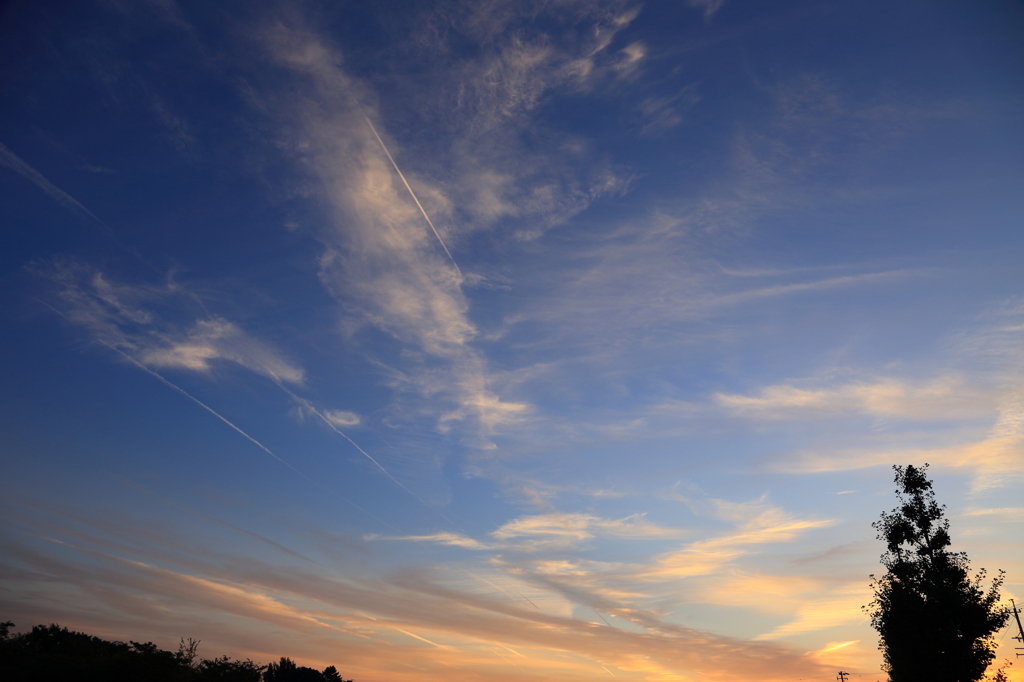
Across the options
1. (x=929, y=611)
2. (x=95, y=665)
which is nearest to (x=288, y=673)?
(x=95, y=665)

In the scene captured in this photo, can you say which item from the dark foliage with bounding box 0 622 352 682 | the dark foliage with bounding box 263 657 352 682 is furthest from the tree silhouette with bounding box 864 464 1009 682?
the dark foliage with bounding box 263 657 352 682

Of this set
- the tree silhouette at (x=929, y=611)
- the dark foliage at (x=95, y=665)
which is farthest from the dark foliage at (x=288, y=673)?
the tree silhouette at (x=929, y=611)

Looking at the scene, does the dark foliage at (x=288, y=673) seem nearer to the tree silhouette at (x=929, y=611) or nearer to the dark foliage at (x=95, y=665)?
the dark foliage at (x=95, y=665)

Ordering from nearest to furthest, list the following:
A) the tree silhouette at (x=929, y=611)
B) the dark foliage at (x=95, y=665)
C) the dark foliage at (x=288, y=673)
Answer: the tree silhouette at (x=929, y=611) < the dark foliage at (x=95, y=665) < the dark foliage at (x=288, y=673)

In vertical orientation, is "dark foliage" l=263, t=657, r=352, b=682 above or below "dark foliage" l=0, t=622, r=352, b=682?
below

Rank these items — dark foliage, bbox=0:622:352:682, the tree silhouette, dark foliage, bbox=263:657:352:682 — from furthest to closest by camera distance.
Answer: dark foliage, bbox=263:657:352:682
dark foliage, bbox=0:622:352:682
the tree silhouette

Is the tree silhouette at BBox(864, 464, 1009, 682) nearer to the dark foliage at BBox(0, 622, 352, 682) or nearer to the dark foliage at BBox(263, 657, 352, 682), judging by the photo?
the dark foliage at BBox(0, 622, 352, 682)

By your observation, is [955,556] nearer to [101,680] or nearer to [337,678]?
[101,680]

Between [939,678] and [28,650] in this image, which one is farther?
[28,650]

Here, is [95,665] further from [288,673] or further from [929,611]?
[288,673]

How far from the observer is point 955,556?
124 ft

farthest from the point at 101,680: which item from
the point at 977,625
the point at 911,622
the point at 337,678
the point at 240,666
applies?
the point at 337,678

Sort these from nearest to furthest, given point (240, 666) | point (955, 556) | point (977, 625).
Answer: point (977, 625) < point (955, 556) < point (240, 666)

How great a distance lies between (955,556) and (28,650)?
108143 mm
